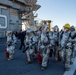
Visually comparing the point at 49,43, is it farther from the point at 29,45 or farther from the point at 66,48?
the point at 29,45

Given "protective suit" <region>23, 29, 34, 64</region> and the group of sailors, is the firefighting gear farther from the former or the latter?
"protective suit" <region>23, 29, 34, 64</region>

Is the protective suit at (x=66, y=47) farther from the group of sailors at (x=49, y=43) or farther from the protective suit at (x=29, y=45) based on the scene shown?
the protective suit at (x=29, y=45)

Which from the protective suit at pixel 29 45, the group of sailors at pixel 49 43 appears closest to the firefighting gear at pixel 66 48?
the group of sailors at pixel 49 43

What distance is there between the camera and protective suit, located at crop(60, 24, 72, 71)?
815cm

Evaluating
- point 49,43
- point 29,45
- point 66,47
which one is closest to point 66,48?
point 66,47

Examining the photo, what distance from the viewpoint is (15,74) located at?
24.1 ft

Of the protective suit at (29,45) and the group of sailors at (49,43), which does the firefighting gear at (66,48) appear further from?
the protective suit at (29,45)

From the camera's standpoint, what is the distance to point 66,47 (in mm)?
8211

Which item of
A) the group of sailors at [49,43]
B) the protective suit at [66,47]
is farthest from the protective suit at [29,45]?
the protective suit at [66,47]

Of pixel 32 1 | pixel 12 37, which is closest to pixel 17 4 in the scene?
pixel 32 1

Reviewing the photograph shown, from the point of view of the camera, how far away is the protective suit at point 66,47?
815 cm

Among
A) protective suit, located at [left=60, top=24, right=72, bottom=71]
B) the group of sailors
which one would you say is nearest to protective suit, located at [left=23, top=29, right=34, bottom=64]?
the group of sailors

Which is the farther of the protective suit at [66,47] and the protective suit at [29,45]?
the protective suit at [29,45]

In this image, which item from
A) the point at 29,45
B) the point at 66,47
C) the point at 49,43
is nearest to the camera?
the point at 66,47
